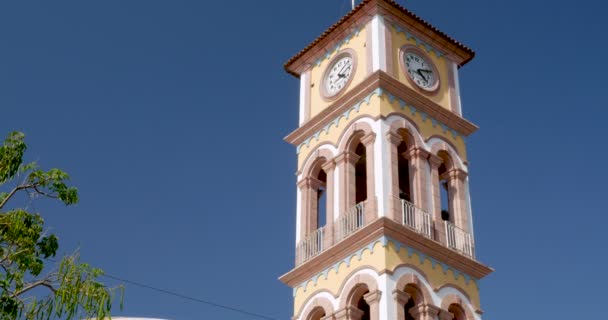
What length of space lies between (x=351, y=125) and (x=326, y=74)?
9.27 feet

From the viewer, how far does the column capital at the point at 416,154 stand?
26219 mm

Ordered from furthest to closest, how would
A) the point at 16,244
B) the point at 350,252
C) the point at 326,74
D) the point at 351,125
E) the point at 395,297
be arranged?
1. the point at 326,74
2. the point at 351,125
3. the point at 350,252
4. the point at 395,297
5. the point at 16,244

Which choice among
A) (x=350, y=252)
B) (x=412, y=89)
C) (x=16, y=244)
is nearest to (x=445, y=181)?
(x=412, y=89)

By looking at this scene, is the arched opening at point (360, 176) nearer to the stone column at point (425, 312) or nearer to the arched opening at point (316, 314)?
the arched opening at point (316, 314)

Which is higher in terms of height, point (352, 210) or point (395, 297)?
point (352, 210)

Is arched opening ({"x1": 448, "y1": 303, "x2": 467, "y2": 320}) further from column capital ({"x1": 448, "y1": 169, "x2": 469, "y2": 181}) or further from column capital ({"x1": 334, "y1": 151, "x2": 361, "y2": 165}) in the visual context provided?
column capital ({"x1": 334, "y1": 151, "x2": 361, "y2": 165})

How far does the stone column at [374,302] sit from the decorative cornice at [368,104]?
5686 millimetres

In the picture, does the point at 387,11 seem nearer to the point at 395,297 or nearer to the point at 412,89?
the point at 412,89

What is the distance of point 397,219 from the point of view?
24297 mm

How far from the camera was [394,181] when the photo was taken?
25125 mm

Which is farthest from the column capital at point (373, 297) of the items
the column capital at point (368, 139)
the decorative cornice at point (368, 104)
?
the decorative cornice at point (368, 104)

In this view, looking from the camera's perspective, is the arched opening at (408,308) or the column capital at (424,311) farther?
the arched opening at (408,308)

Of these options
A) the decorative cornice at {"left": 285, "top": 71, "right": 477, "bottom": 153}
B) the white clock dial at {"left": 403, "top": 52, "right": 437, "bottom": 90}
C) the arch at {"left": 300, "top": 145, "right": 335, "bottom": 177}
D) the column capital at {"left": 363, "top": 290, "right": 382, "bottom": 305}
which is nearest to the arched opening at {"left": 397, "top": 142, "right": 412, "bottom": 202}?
the decorative cornice at {"left": 285, "top": 71, "right": 477, "bottom": 153}

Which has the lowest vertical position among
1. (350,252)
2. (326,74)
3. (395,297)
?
(395,297)
